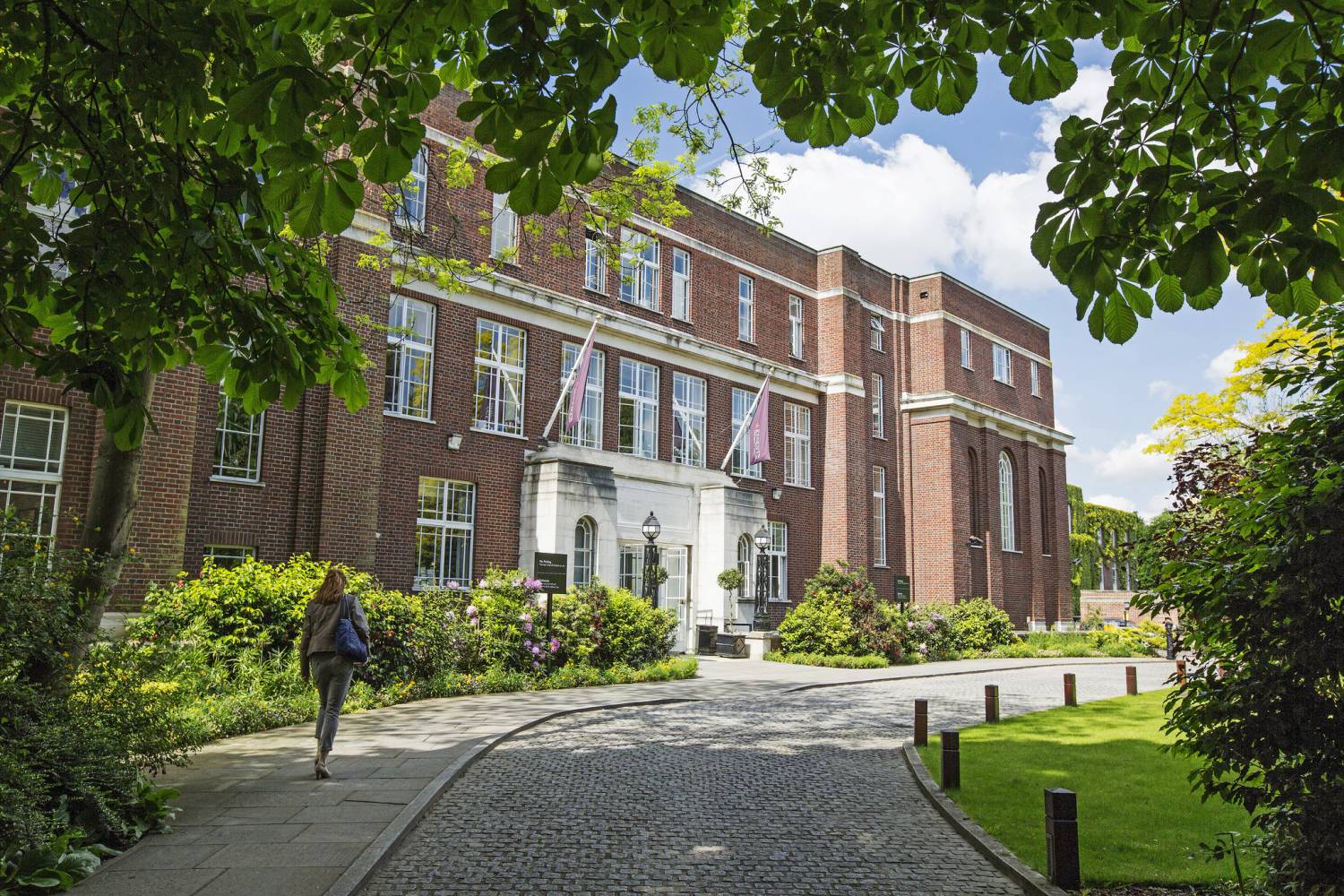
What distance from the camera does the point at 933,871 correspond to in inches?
246

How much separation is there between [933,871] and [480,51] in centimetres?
577

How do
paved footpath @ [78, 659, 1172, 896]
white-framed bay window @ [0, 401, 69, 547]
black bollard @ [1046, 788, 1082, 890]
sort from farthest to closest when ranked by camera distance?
white-framed bay window @ [0, 401, 69, 547], paved footpath @ [78, 659, 1172, 896], black bollard @ [1046, 788, 1082, 890]

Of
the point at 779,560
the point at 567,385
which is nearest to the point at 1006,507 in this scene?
the point at 779,560

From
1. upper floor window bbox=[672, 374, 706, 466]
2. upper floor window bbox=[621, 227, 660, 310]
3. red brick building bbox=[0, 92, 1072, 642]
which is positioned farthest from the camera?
upper floor window bbox=[672, 374, 706, 466]

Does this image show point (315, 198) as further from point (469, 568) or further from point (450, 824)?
point (469, 568)

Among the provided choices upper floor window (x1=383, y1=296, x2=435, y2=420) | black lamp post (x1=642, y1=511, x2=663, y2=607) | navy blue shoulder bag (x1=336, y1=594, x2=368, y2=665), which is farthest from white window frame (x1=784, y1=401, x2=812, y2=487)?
navy blue shoulder bag (x1=336, y1=594, x2=368, y2=665)

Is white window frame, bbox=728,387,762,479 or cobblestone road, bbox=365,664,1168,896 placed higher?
white window frame, bbox=728,387,762,479

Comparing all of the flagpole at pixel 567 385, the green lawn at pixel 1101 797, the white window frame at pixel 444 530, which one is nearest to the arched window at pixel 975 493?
the flagpole at pixel 567 385

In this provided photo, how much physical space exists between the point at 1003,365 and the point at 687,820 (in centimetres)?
3571

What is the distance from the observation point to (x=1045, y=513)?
133 ft

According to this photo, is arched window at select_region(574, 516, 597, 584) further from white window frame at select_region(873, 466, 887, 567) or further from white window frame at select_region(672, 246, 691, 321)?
white window frame at select_region(873, 466, 887, 567)

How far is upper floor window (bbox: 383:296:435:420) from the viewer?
19.3m

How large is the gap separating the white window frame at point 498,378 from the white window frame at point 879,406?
627 inches

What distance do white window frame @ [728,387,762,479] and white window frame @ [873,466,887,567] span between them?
273 inches
